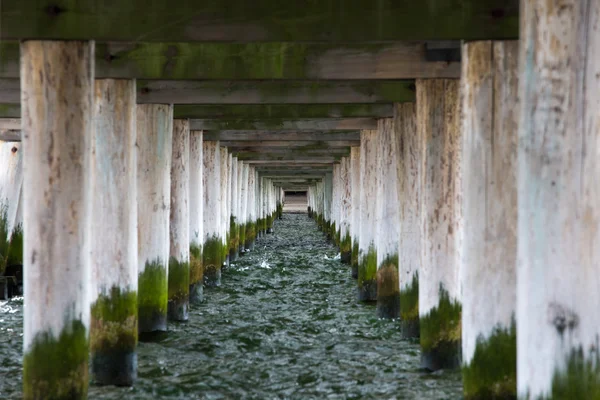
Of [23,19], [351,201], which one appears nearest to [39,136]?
[23,19]

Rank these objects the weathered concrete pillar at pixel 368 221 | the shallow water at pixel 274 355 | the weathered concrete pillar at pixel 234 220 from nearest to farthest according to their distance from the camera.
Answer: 1. the shallow water at pixel 274 355
2. the weathered concrete pillar at pixel 368 221
3. the weathered concrete pillar at pixel 234 220

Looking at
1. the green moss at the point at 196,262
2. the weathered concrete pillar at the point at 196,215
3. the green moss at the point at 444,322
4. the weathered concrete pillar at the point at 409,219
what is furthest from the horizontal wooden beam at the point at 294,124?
the green moss at the point at 444,322

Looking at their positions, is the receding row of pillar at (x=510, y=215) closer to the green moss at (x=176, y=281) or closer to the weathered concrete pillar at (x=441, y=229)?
the weathered concrete pillar at (x=441, y=229)

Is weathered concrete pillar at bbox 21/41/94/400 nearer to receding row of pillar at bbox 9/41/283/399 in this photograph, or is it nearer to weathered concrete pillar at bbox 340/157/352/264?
receding row of pillar at bbox 9/41/283/399

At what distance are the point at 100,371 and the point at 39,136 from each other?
2.39 metres

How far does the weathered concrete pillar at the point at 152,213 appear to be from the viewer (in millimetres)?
8781

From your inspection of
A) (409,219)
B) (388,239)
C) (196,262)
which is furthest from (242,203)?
(409,219)

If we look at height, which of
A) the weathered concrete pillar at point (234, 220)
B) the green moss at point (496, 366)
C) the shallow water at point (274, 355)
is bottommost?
the shallow water at point (274, 355)

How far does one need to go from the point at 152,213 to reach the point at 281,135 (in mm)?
5595

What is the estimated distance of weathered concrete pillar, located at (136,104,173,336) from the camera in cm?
878

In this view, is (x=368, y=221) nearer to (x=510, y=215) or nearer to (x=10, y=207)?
(x=10, y=207)

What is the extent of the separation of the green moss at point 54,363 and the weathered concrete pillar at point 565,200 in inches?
109

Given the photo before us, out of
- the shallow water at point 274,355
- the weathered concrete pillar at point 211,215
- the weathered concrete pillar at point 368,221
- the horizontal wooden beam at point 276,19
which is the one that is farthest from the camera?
the weathered concrete pillar at point 211,215

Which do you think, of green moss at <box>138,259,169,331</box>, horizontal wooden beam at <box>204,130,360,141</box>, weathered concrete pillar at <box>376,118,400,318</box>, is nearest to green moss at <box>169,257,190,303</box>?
green moss at <box>138,259,169,331</box>
